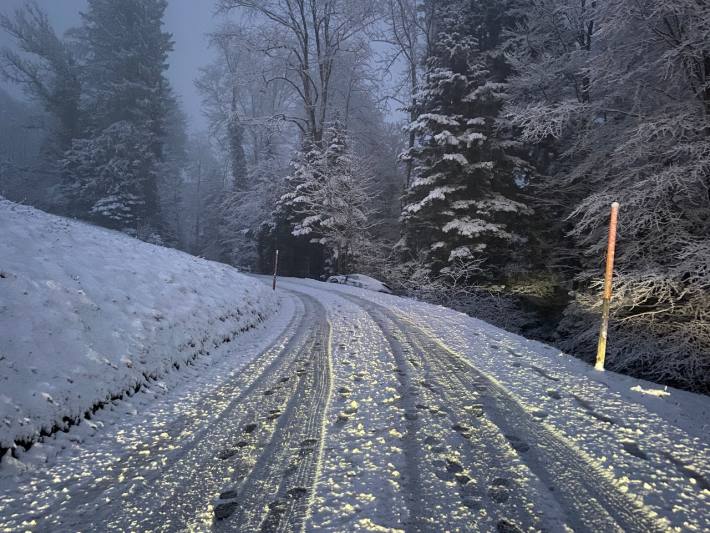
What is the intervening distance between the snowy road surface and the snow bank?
258mm

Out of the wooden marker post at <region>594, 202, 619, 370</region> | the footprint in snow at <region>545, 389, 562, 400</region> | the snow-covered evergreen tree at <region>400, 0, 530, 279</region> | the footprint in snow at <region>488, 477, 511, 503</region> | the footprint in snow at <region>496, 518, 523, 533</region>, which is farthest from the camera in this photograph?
the snow-covered evergreen tree at <region>400, 0, 530, 279</region>

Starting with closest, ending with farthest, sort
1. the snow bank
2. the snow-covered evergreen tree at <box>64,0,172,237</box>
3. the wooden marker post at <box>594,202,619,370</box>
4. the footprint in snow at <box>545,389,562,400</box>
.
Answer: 1. the snow bank
2. the footprint in snow at <box>545,389,562,400</box>
3. the wooden marker post at <box>594,202,619,370</box>
4. the snow-covered evergreen tree at <box>64,0,172,237</box>

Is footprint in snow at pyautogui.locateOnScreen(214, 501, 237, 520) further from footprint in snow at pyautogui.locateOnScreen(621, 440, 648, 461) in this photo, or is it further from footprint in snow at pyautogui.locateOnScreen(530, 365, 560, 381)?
footprint in snow at pyautogui.locateOnScreen(530, 365, 560, 381)

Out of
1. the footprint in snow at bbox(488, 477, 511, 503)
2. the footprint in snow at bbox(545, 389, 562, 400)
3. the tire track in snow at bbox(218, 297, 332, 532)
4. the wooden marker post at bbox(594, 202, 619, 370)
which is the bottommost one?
the tire track in snow at bbox(218, 297, 332, 532)

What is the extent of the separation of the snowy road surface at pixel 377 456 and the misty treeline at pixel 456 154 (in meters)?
4.17

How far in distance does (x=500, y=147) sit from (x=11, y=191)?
37.2m

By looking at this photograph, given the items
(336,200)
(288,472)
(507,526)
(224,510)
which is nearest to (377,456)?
(288,472)

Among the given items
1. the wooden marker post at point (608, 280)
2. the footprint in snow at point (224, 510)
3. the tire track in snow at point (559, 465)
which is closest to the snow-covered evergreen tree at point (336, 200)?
the wooden marker post at point (608, 280)

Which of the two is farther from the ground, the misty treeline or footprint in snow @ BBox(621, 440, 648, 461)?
the misty treeline

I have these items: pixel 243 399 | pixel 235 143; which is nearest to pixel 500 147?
pixel 243 399

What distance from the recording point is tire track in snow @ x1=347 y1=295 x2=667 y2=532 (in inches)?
73.2

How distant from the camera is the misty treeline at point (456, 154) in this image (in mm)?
6488

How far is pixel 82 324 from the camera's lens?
3621mm

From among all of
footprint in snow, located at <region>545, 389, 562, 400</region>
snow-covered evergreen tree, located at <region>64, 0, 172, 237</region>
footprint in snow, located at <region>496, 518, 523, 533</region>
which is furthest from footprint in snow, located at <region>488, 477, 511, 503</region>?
snow-covered evergreen tree, located at <region>64, 0, 172, 237</region>
